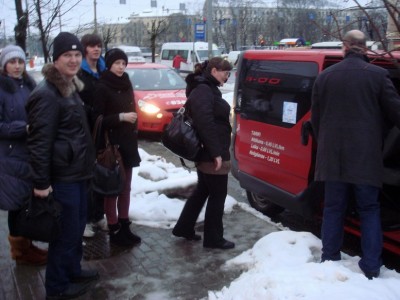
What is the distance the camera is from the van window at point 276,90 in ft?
14.9

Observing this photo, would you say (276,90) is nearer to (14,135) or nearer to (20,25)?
(14,135)

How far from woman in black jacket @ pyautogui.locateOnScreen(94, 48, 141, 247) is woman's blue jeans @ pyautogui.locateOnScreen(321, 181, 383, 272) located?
1802 millimetres

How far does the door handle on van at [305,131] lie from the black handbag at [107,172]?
1626 mm

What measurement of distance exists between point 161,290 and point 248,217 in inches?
77.2

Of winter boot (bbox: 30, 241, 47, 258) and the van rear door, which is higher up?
the van rear door

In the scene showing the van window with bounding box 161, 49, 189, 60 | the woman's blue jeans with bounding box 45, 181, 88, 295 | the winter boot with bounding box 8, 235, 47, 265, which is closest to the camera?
the woman's blue jeans with bounding box 45, 181, 88, 295

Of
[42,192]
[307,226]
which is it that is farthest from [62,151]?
[307,226]

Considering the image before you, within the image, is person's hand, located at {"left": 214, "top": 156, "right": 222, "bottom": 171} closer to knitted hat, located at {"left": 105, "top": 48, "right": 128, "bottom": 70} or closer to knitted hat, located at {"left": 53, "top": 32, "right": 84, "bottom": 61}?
knitted hat, located at {"left": 105, "top": 48, "right": 128, "bottom": 70}

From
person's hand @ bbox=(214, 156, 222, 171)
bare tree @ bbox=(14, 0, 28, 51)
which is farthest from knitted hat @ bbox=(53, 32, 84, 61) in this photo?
bare tree @ bbox=(14, 0, 28, 51)

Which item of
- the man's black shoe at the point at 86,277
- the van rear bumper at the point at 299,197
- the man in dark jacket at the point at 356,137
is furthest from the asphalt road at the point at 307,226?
the man's black shoe at the point at 86,277

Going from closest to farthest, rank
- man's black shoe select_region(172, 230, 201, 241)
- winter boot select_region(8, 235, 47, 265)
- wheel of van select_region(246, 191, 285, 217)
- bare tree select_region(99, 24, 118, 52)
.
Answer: winter boot select_region(8, 235, 47, 265), man's black shoe select_region(172, 230, 201, 241), wheel of van select_region(246, 191, 285, 217), bare tree select_region(99, 24, 118, 52)

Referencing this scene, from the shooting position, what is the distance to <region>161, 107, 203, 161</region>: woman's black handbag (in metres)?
4.20

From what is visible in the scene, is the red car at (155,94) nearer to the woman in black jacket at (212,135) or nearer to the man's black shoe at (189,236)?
the man's black shoe at (189,236)

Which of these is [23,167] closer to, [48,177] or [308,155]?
[48,177]
